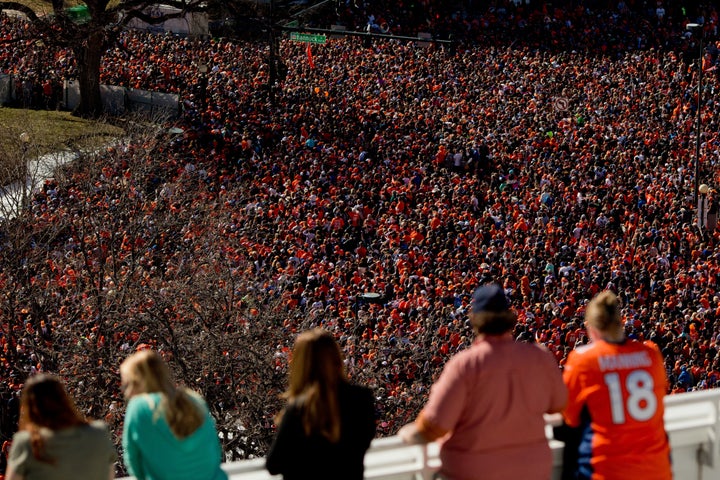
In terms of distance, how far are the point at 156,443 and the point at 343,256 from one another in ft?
66.6

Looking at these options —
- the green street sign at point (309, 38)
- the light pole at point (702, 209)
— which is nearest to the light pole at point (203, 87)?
the green street sign at point (309, 38)

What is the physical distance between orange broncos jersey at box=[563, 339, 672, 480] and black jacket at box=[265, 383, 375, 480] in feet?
2.93

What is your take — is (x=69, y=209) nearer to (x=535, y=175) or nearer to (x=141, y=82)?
(x=535, y=175)

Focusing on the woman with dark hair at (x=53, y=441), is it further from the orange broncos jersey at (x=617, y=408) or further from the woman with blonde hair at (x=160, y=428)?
the orange broncos jersey at (x=617, y=408)

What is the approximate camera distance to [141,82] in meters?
39.2

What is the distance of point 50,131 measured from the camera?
34.8m

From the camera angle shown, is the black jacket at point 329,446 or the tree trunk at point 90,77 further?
the tree trunk at point 90,77

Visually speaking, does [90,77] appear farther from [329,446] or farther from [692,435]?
[329,446]

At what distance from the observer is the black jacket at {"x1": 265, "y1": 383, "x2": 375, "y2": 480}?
461cm

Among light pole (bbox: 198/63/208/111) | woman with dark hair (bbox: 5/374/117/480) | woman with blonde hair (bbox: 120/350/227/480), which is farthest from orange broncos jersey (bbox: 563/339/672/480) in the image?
light pole (bbox: 198/63/208/111)

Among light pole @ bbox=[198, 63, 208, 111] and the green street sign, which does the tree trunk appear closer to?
light pole @ bbox=[198, 63, 208, 111]

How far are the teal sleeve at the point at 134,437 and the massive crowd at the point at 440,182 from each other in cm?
1199

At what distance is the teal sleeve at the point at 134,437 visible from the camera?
14.8 ft

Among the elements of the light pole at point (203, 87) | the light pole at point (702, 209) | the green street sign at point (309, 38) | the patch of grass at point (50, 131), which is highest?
the green street sign at point (309, 38)
